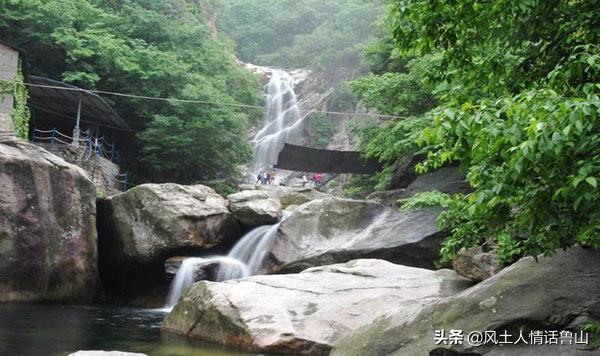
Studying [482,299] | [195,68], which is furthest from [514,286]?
[195,68]

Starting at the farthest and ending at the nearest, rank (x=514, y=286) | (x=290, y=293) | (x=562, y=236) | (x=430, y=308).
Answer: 1. (x=290, y=293)
2. (x=430, y=308)
3. (x=514, y=286)
4. (x=562, y=236)

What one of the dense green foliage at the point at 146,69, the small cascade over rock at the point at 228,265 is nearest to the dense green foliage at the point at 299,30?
the dense green foliage at the point at 146,69

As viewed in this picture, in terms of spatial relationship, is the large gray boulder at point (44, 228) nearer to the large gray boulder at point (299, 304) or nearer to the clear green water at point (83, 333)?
the clear green water at point (83, 333)

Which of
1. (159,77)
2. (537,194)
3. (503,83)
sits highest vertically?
(159,77)

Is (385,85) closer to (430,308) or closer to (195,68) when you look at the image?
(430,308)

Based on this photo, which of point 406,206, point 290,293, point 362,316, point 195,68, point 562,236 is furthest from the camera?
point 195,68

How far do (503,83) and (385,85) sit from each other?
8471 millimetres

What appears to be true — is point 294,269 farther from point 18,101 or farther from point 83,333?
point 18,101

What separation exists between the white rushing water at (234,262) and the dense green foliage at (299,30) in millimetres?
28442

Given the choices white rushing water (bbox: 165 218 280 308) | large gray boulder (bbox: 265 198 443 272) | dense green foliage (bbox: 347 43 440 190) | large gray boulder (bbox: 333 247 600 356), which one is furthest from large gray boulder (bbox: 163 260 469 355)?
white rushing water (bbox: 165 218 280 308)

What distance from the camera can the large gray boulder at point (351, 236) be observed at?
12719mm

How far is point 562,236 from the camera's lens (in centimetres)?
415

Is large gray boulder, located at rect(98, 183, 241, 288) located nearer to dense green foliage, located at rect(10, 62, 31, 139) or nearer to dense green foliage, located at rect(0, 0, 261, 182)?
dense green foliage, located at rect(10, 62, 31, 139)

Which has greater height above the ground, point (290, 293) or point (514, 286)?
point (514, 286)
